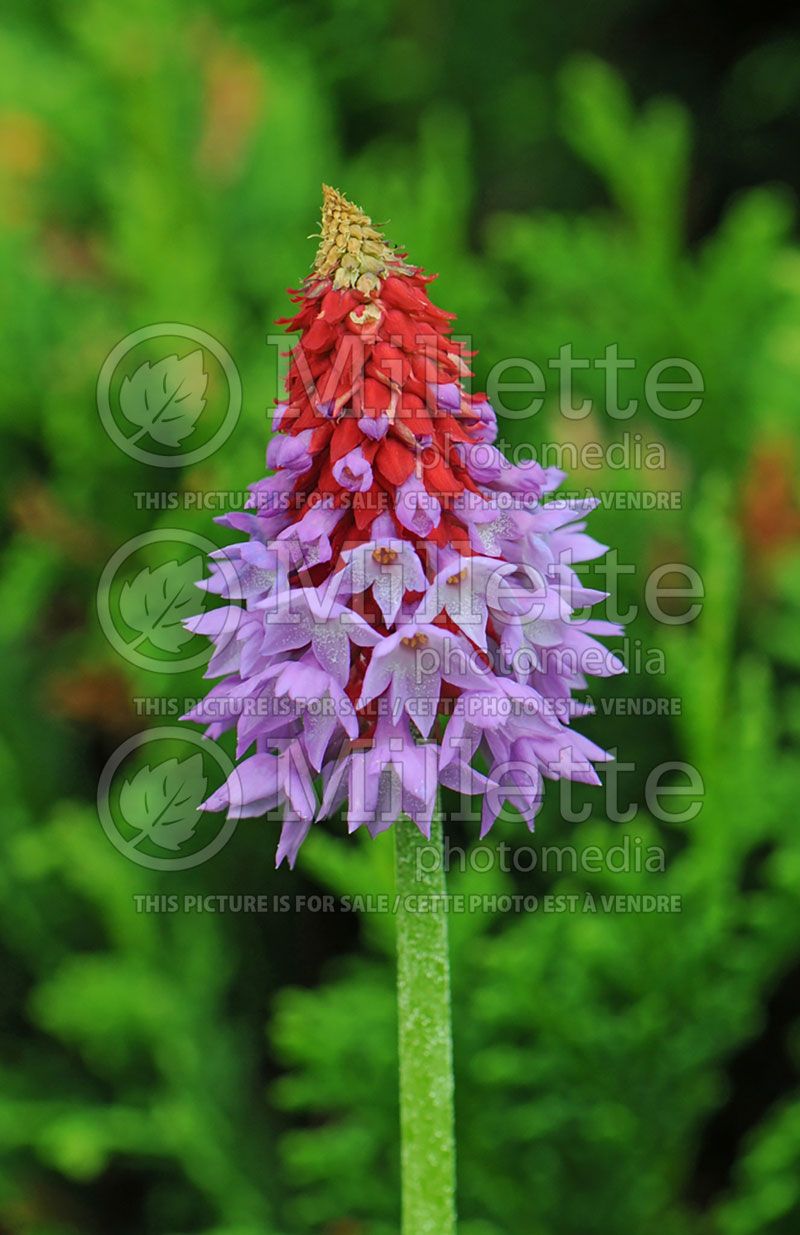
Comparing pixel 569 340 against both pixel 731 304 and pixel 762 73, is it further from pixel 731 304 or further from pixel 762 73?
pixel 762 73

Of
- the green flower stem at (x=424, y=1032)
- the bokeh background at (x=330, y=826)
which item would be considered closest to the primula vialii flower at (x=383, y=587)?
the green flower stem at (x=424, y=1032)

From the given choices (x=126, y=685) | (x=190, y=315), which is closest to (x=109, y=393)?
(x=190, y=315)

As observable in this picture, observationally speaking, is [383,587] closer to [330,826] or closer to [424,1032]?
[424,1032]

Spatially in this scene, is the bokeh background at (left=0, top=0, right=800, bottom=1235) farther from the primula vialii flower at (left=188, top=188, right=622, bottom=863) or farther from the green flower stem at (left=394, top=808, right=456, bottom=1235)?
the primula vialii flower at (left=188, top=188, right=622, bottom=863)

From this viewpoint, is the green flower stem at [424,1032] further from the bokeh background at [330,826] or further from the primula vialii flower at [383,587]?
the bokeh background at [330,826]

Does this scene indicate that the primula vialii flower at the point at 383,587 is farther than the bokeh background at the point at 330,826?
No
